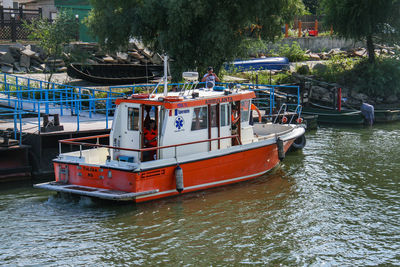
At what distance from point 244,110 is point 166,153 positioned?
334 cm

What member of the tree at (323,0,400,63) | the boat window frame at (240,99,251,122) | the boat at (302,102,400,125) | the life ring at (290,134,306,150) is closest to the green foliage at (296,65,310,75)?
the tree at (323,0,400,63)

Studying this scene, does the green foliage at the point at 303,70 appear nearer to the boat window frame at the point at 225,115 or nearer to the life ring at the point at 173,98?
the boat window frame at the point at 225,115

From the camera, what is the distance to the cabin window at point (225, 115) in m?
16.2

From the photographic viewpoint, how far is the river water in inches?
453

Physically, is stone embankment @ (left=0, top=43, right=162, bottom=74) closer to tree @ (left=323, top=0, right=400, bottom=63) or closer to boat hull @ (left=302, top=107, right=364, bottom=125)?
boat hull @ (left=302, top=107, right=364, bottom=125)

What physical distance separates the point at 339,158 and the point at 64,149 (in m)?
9.88

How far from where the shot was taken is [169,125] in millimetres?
14914

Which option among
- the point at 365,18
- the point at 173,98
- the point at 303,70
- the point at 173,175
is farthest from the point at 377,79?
the point at 173,175

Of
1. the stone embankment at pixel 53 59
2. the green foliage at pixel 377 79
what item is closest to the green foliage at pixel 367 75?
the green foliage at pixel 377 79

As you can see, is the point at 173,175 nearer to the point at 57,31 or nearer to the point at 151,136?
the point at 151,136

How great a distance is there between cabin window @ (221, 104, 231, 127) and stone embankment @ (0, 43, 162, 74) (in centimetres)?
1378

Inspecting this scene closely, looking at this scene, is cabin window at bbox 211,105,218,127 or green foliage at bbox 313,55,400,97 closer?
cabin window at bbox 211,105,218,127

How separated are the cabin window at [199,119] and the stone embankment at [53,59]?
560 inches

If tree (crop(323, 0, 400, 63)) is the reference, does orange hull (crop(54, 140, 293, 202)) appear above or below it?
below
